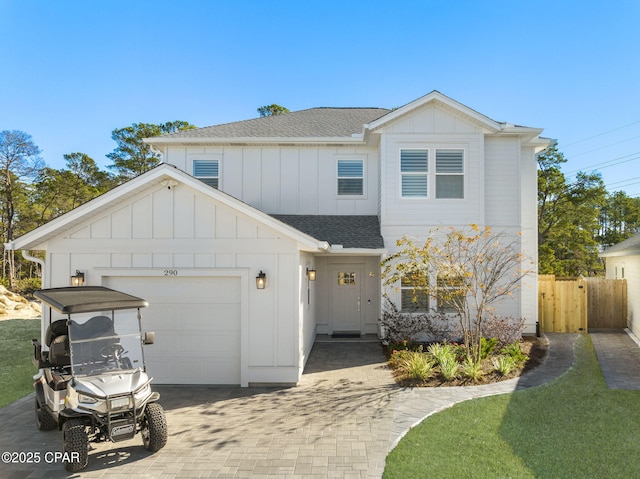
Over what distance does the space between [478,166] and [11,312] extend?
21996mm

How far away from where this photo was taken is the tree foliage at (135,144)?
98.9ft

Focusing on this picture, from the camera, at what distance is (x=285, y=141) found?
1242 centimetres

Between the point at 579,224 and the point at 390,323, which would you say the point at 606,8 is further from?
the point at 579,224

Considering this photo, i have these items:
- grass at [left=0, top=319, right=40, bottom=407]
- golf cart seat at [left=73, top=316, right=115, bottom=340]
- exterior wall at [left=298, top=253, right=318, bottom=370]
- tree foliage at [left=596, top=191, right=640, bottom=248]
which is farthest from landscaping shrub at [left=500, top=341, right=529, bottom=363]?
tree foliage at [left=596, top=191, right=640, bottom=248]

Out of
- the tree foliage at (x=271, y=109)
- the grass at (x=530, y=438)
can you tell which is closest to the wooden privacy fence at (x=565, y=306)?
the grass at (x=530, y=438)

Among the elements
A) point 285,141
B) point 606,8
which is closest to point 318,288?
point 285,141

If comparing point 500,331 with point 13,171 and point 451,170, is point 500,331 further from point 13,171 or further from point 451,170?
point 13,171

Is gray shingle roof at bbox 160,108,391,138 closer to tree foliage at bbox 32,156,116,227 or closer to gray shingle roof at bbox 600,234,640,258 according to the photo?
gray shingle roof at bbox 600,234,640,258

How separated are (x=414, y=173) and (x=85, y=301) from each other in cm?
942

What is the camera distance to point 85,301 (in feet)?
17.4

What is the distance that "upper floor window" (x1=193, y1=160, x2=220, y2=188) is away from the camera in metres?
12.8

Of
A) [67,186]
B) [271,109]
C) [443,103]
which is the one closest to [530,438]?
[443,103]

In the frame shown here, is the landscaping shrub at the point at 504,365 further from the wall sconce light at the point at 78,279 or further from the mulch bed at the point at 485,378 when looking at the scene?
the wall sconce light at the point at 78,279

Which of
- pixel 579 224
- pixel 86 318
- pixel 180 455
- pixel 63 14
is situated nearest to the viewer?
pixel 180 455
